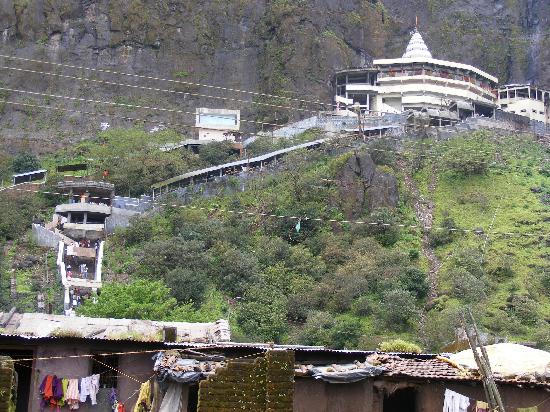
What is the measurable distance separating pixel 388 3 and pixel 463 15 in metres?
5.51

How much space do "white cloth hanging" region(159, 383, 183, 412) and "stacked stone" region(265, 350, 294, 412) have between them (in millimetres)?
1676

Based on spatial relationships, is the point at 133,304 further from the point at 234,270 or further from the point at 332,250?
the point at 332,250


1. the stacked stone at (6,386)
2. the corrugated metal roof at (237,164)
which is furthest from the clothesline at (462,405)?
the corrugated metal roof at (237,164)

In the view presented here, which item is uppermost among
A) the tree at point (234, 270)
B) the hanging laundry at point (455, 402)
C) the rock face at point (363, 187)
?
the rock face at point (363, 187)

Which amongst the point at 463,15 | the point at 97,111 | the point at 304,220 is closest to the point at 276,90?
the point at 97,111

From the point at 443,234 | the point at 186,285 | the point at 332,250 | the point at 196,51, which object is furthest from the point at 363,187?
the point at 196,51

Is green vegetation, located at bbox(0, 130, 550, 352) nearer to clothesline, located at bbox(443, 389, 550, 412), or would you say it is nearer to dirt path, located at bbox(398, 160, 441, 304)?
dirt path, located at bbox(398, 160, 441, 304)

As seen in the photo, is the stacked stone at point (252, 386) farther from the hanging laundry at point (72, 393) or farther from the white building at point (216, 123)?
the white building at point (216, 123)

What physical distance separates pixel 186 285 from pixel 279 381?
2791 centimetres

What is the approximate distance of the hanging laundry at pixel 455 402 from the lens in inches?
584

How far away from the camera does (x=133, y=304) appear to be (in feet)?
109

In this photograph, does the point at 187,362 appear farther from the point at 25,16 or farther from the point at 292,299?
the point at 25,16

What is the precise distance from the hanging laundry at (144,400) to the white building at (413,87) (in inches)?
1943

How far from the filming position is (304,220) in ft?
157
